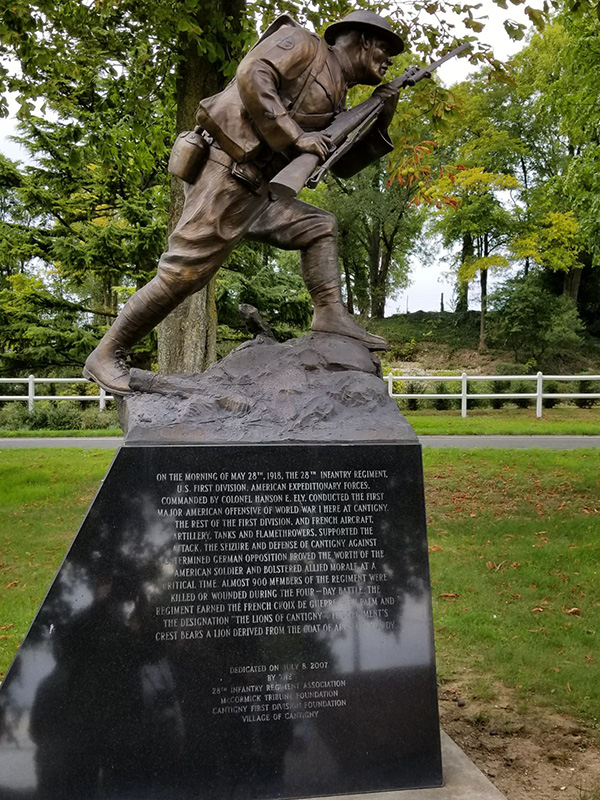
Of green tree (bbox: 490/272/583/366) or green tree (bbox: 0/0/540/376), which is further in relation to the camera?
green tree (bbox: 490/272/583/366)

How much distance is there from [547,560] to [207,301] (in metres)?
4.34

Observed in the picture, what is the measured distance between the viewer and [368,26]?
4.01 metres

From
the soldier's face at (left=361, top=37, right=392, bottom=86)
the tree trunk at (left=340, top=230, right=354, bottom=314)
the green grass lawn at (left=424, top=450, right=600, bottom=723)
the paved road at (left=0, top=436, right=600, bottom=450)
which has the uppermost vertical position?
the tree trunk at (left=340, top=230, right=354, bottom=314)

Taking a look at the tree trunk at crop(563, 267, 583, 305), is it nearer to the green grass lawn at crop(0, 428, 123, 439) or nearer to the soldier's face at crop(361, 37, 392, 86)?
the green grass lawn at crop(0, 428, 123, 439)

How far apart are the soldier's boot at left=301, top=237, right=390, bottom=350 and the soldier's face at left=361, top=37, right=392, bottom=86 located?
90 centimetres

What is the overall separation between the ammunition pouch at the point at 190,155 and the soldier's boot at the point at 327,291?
2.48 feet

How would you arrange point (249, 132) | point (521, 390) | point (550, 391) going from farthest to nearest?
point (550, 391) → point (521, 390) → point (249, 132)

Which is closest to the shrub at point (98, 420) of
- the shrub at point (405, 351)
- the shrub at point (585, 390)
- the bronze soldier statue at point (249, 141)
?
the shrub at point (585, 390)

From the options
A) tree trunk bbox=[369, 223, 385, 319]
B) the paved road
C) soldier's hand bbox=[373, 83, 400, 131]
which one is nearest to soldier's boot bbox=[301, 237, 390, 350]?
soldier's hand bbox=[373, 83, 400, 131]

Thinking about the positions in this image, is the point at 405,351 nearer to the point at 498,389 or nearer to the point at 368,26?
the point at 498,389

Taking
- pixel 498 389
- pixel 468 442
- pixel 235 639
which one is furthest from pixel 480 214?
pixel 235 639

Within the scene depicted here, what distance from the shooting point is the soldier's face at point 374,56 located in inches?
160

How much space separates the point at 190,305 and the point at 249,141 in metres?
4.43

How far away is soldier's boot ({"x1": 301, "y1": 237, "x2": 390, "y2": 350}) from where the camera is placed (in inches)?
171
